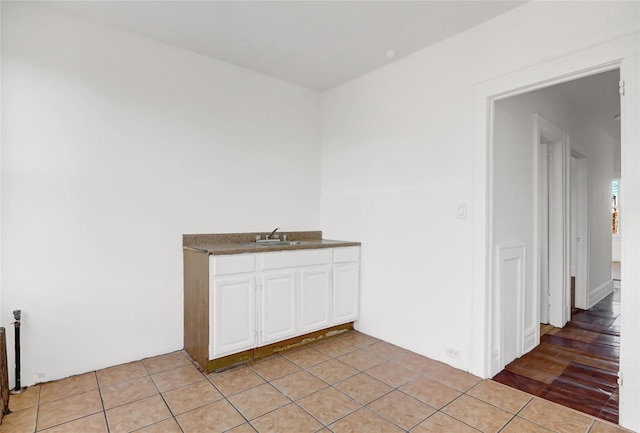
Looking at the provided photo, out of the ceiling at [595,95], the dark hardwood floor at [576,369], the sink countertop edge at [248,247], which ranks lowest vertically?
the dark hardwood floor at [576,369]

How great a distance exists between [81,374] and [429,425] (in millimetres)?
2374

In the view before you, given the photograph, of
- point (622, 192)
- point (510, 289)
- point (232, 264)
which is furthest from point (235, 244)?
point (622, 192)

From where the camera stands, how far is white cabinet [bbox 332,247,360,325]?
327 cm

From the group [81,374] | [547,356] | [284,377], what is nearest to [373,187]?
[284,377]

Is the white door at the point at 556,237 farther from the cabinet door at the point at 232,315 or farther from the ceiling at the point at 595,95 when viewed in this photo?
the cabinet door at the point at 232,315

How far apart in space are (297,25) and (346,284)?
2.26 metres

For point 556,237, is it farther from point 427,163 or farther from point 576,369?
point 427,163

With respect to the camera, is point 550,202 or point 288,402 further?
point 550,202

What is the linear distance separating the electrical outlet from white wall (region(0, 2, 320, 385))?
1991 millimetres

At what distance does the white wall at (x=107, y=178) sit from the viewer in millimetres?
2283

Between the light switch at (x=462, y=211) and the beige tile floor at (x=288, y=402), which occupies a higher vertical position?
→ the light switch at (x=462, y=211)

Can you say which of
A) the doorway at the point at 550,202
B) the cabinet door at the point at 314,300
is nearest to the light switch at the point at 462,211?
the doorway at the point at 550,202

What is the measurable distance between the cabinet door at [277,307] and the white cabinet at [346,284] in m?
0.48

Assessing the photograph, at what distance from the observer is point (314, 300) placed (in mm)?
3109
